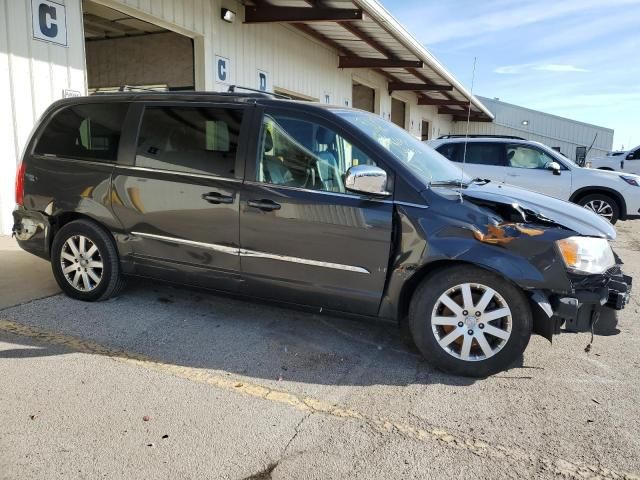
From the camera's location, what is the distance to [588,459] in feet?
8.54

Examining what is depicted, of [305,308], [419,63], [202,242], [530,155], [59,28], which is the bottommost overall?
[305,308]

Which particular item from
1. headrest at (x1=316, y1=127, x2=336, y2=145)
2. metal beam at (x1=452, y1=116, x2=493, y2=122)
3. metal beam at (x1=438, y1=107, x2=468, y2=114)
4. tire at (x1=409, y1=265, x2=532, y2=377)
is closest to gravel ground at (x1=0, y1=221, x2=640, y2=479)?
tire at (x1=409, y1=265, x2=532, y2=377)

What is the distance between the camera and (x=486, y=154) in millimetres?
10633

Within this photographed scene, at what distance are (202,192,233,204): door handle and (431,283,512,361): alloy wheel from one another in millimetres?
1741

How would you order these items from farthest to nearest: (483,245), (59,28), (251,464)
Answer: (59,28) → (483,245) → (251,464)

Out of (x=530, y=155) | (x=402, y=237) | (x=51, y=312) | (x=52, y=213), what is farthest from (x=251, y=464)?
(x=530, y=155)

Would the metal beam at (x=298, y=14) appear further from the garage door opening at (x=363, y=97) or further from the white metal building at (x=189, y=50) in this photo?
the garage door opening at (x=363, y=97)

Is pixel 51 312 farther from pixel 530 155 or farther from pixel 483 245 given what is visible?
pixel 530 155

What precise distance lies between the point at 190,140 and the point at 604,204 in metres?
9.02

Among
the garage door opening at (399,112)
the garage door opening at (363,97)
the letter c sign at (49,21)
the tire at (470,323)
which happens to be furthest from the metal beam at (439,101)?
the tire at (470,323)

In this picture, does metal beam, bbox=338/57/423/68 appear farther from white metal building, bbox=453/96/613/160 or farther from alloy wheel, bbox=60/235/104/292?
white metal building, bbox=453/96/613/160

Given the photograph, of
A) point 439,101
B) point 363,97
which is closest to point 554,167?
point 363,97

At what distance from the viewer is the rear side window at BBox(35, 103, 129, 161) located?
4.52 meters

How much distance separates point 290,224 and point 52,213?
244 cm
